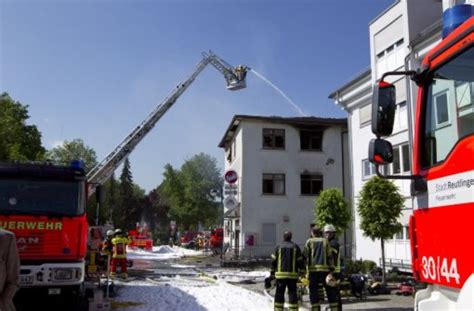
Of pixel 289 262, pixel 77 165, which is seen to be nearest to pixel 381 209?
pixel 289 262

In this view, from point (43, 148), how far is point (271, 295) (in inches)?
1491

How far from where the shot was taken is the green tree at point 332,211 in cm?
2064

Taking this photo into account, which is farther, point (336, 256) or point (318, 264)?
point (336, 256)

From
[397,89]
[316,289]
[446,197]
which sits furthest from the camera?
[397,89]

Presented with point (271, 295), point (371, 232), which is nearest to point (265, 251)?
point (371, 232)

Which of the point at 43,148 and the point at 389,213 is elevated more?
the point at 43,148

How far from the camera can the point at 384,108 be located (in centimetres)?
417

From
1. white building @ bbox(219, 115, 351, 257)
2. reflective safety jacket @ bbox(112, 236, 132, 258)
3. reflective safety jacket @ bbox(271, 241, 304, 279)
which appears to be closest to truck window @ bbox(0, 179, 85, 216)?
reflective safety jacket @ bbox(271, 241, 304, 279)

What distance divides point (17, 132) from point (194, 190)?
20.4 m

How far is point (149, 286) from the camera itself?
48.4 ft

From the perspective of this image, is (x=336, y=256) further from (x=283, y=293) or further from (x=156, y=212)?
(x=156, y=212)

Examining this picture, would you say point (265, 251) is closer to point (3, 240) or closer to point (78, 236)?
point (78, 236)

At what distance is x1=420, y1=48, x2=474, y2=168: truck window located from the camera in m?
3.66

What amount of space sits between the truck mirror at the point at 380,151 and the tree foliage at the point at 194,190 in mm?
50549
